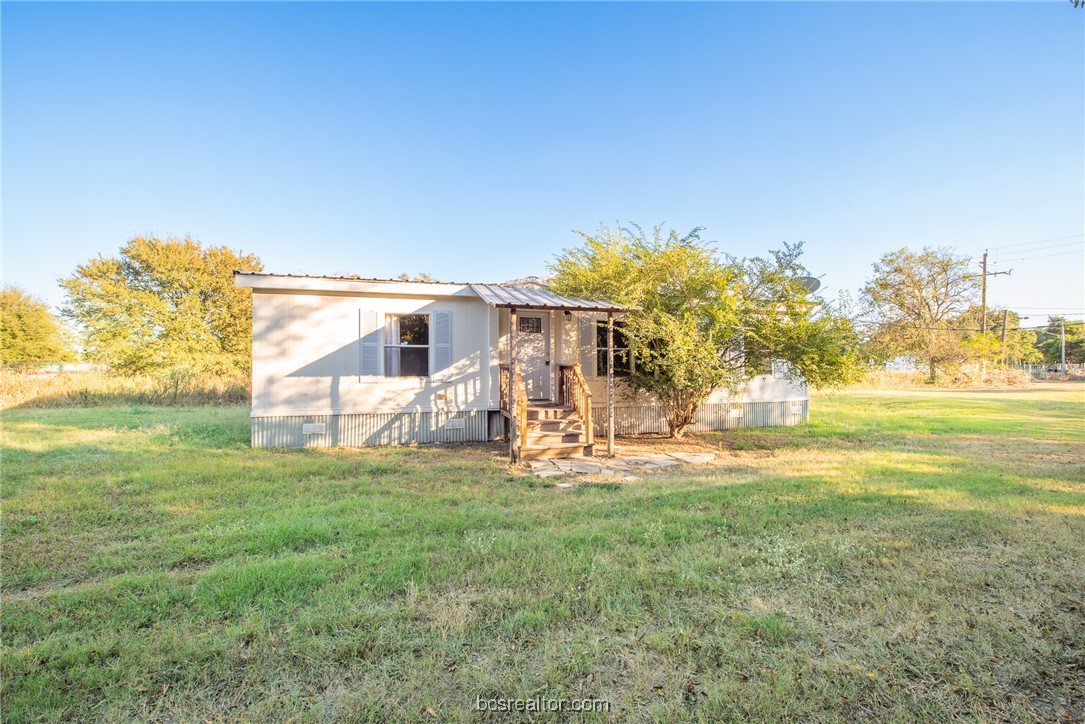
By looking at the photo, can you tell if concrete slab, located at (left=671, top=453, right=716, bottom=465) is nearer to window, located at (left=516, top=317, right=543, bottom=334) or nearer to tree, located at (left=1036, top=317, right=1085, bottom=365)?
window, located at (left=516, top=317, right=543, bottom=334)

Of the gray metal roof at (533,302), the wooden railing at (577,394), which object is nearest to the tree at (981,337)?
the wooden railing at (577,394)

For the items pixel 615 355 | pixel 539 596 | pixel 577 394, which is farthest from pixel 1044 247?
pixel 539 596

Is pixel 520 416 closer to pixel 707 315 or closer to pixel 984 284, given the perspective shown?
pixel 707 315

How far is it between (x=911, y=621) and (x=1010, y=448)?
8612 millimetres

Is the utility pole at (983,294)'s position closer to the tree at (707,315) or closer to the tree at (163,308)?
the tree at (707,315)

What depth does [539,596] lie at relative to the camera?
9.91 ft

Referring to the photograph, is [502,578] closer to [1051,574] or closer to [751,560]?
[751,560]

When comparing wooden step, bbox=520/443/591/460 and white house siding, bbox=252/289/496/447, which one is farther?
white house siding, bbox=252/289/496/447

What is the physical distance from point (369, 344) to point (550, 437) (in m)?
3.95

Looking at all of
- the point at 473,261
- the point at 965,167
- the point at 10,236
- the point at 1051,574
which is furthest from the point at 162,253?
the point at 965,167

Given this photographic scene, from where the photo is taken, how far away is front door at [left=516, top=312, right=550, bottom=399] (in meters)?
10.0

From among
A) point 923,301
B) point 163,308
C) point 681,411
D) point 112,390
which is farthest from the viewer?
point 923,301

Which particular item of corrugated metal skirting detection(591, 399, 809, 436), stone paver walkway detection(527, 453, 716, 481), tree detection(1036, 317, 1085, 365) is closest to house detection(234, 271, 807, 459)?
stone paver walkway detection(527, 453, 716, 481)

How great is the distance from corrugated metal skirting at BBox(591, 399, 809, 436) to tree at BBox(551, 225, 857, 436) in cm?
134
